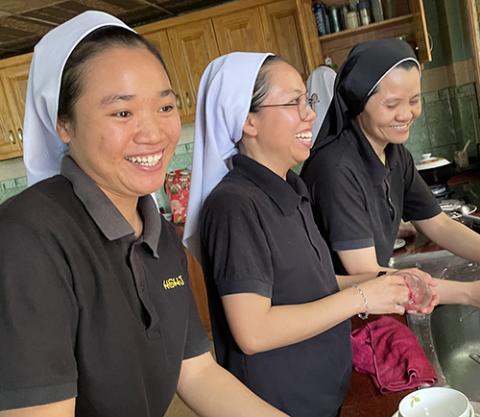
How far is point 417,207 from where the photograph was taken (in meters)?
1.73

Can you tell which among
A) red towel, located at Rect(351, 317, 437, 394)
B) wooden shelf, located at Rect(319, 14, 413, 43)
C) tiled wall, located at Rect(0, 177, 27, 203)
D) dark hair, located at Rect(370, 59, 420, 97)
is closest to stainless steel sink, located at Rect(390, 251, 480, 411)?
red towel, located at Rect(351, 317, 437, 394)

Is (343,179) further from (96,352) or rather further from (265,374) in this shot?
(96,352)

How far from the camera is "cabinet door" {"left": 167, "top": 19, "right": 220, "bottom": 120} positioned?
11.3 feet

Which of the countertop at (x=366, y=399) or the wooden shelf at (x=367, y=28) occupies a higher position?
the wooden shelf at (x=367, y=28)

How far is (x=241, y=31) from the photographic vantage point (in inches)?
133

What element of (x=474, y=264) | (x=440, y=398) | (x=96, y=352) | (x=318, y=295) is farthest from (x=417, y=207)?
(x=96, y=352)

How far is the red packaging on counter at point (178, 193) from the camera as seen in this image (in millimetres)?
3725

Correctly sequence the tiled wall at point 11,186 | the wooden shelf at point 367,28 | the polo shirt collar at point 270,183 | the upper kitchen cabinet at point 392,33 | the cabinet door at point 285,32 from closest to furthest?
the polo shirt collar at point 270,183
the upper kitchen cabinet at point 392,33
the wooden shelf at point 367,28
the cabinet door at point 285,32
the tiled wall at point 11,186

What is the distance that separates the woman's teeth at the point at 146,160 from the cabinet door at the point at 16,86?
10.7ft

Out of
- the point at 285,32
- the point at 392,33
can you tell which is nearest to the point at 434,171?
the point at 392,33

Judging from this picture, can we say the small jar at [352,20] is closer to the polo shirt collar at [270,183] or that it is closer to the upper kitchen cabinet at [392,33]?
the upper kitchen cabinet at [392,33]

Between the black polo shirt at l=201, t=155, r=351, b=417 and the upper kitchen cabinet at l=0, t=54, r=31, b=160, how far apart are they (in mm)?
3152

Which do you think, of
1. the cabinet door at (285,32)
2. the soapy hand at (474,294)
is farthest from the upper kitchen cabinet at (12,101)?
the soapy hand at (474,294)

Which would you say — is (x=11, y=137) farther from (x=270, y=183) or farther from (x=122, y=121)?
(x=122, y=121)
